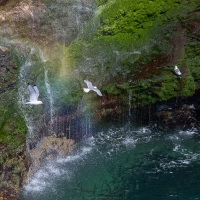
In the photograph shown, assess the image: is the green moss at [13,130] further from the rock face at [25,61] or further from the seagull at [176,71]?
the seagull at [176,71]

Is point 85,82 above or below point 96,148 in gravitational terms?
above

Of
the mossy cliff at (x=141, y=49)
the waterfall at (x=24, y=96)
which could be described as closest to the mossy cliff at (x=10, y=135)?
the waterfall at (x=24, y=96)

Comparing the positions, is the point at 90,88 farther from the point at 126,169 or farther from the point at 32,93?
the point at 126,169

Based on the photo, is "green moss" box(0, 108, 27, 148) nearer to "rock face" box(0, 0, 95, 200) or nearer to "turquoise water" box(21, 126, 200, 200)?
"rock face" box(0, 0, 95, 200)

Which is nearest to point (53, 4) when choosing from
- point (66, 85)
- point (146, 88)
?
point (66, 85)

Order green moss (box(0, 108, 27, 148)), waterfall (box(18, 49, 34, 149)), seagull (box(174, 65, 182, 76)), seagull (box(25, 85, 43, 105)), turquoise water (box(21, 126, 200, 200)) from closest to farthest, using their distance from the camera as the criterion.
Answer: turquoise water (box(21, 126, 200, 200)) → green moss (box(0, 108, 27, 148)) → seagull (box(25, 85, 43, 105)) → waterfall (box(18, 49, 34, 149)) → seagull (box(174, 65, 182, 76))

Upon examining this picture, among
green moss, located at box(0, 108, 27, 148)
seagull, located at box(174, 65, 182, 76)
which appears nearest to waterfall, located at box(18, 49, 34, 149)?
green moss, located at box(0, 108, 27, 148)

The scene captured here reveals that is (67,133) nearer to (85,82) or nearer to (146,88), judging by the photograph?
(85,82)

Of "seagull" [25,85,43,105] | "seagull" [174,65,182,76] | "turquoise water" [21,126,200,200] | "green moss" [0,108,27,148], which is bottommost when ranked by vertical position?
"turquoise water" [21,126,200,200]
